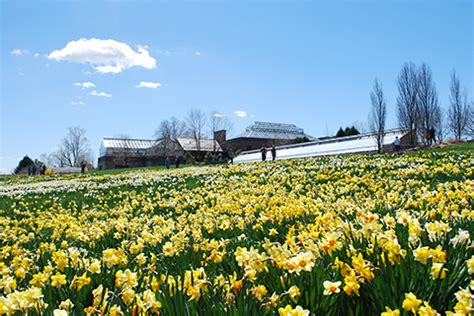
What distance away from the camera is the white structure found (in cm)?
3972

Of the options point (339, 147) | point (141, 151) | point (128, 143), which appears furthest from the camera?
point (128, 143)

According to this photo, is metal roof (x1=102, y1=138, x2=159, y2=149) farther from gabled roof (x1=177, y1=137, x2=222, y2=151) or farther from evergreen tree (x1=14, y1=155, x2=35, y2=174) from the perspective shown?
evergreen tree (x1=14, y1=155, x2=35, y2=174)

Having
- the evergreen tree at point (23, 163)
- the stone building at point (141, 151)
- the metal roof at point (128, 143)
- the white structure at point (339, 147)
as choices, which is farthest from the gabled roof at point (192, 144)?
the evergreen tree at point (23, 163)

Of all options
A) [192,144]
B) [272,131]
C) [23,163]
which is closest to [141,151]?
[192,144]

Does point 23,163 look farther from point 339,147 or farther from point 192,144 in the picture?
point 339,147

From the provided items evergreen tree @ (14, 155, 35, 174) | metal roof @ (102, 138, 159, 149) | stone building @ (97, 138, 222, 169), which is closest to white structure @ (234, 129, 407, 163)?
stone building @ (97, 138, 222, 169)

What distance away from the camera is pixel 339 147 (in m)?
43.3

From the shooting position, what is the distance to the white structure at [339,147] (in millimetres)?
39719

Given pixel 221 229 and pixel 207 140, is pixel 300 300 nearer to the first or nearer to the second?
pixel 221 229

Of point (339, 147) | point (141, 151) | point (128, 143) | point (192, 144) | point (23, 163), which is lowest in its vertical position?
point (339, 147)

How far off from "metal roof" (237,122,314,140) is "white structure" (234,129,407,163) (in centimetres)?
2847

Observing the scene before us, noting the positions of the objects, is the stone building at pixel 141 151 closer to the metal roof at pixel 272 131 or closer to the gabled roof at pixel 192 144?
the gabled roof at pixel 192 144

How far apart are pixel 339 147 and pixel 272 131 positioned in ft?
133

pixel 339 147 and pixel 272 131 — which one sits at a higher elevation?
pixel 272 131
